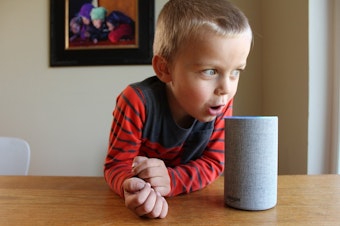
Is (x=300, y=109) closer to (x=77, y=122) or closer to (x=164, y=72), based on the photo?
(x=164, y=72)

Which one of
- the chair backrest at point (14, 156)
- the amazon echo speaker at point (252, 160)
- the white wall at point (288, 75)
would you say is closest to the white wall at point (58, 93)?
the white wall at point (288, 75)

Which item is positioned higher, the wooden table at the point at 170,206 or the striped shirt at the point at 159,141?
the striped shirt at the point at 159,141

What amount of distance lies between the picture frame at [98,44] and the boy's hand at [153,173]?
134 centimetres

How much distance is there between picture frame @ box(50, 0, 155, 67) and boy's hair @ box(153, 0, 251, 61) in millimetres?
1245

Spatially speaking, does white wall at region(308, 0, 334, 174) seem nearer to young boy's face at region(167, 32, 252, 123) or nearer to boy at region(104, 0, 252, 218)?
boy at region(104, 0, 252, 218)

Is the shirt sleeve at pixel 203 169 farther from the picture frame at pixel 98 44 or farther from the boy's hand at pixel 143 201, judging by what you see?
the picture frame at pixel 98 44

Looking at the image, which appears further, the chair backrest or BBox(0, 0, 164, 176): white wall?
BBox(0, 0, 164, 176): white wall

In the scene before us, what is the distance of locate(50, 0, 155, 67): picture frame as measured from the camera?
1.91m

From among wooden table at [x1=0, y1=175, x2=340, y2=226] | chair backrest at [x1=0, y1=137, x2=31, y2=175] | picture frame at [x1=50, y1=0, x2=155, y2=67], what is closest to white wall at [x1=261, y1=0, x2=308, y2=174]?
wooden table at [x1=0, y1=175, x2=340, y2=226]

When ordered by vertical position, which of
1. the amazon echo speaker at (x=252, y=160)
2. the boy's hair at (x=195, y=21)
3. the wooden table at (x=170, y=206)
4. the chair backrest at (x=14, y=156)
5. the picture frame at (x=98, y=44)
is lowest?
the chair backrest at (x=14, y=156)

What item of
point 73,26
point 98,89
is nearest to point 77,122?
point 98,89

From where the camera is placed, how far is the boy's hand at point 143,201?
20.1 inches

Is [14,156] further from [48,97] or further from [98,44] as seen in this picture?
[98,44]

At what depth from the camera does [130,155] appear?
2.39 ft
